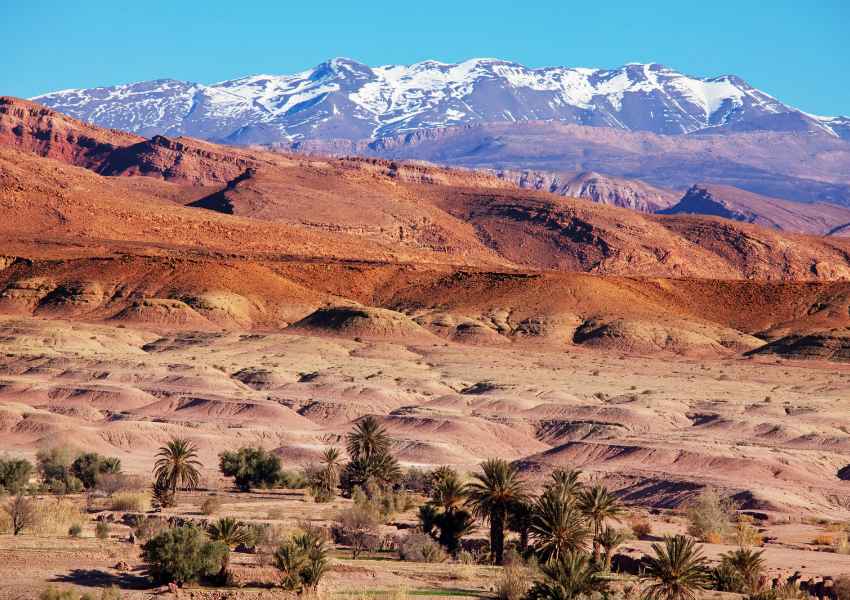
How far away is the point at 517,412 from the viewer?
75.6 metres

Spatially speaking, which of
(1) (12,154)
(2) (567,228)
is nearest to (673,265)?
(2) (567,228)

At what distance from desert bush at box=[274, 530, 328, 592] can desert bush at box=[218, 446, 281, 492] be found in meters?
24.8

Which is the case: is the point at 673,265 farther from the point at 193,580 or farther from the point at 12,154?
the point at 193,580

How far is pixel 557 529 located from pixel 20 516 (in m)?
13.1

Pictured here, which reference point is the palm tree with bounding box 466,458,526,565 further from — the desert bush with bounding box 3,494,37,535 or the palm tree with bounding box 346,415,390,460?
the palm tree with bounding box 346,415,390,460

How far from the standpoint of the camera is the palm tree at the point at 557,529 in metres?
30.8

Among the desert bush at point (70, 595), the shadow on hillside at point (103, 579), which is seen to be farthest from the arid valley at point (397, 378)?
the desert bush at point (70, 595)

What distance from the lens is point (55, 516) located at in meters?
36.8

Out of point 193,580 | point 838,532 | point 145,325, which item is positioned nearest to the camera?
point 193,580

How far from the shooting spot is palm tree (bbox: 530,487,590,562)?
30.8m

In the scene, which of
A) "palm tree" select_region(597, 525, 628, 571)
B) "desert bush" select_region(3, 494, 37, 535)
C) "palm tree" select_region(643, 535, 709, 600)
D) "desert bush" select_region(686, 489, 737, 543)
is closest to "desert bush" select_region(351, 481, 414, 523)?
"desert bush" select_region(686, 489, 737, 543)

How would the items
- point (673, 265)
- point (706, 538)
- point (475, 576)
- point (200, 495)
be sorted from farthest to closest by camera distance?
point (673, 265) < point (200, 495) < point (706, 538) < point (475, 576)

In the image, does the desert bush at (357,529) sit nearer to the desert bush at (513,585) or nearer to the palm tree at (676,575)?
the desert bush at (513,585)

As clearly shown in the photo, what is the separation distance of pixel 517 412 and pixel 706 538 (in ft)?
123
